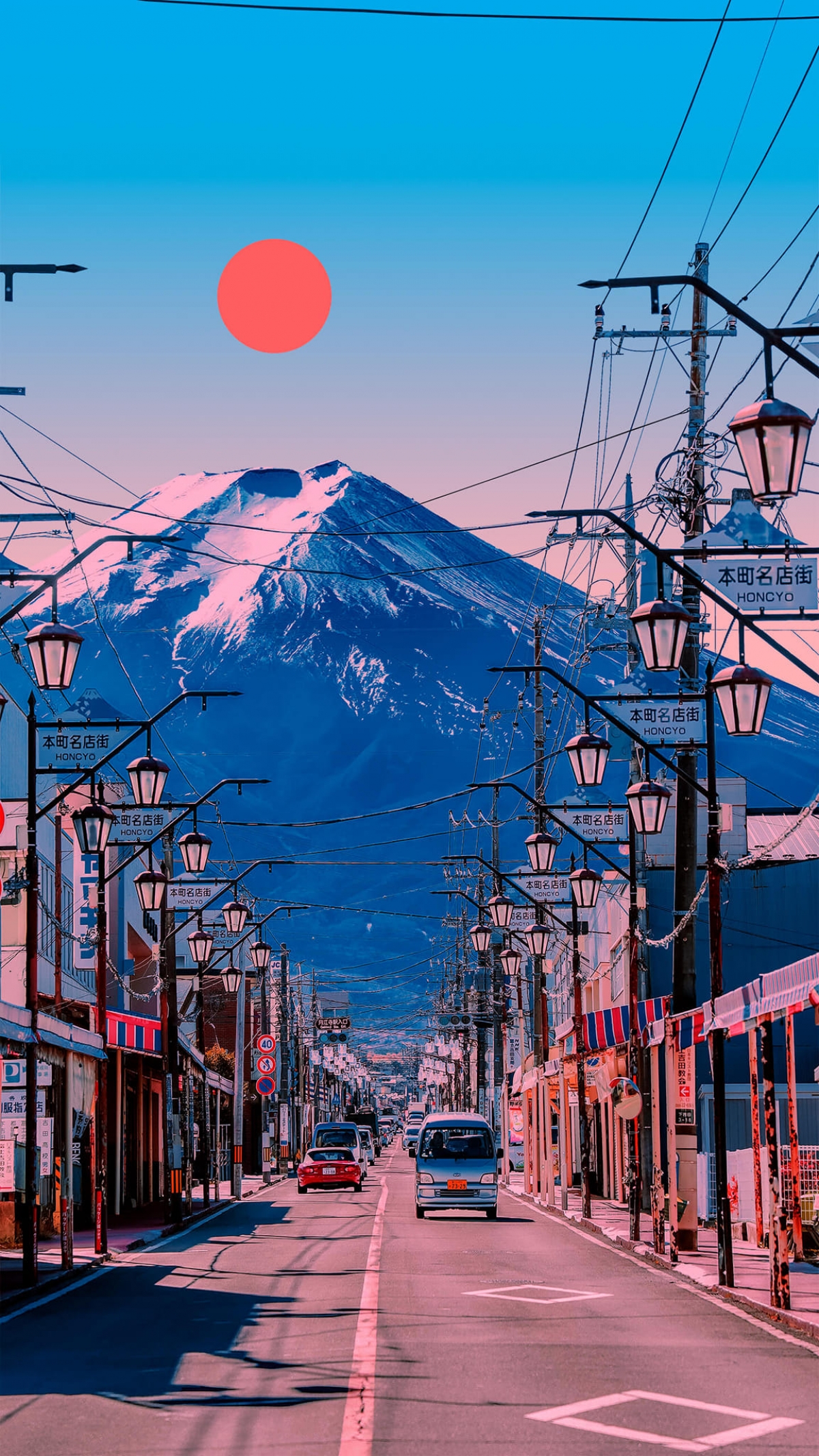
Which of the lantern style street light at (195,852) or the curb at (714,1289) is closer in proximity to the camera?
the curb at (714,1289)

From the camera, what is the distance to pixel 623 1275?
23.8 metres

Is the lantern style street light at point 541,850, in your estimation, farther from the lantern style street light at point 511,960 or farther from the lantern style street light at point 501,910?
the lantern style street light at point 511,960

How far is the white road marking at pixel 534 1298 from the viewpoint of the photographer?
64.9ft

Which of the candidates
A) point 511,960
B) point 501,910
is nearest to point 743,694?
point 501,910

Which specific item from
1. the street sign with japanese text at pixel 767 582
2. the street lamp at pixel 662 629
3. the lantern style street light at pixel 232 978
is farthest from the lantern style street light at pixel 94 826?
the lantern style street light at pixel 232 978

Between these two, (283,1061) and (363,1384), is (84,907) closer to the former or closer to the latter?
(283,1061)

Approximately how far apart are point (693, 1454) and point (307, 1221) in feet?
99.2

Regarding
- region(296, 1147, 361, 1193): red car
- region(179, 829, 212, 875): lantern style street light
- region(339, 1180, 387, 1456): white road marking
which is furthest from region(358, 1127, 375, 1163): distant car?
region(339, 1180, 387, 1456): white road marking

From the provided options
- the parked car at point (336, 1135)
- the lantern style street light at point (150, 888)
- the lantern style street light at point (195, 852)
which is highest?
the lantern style street light at point (195, 852)

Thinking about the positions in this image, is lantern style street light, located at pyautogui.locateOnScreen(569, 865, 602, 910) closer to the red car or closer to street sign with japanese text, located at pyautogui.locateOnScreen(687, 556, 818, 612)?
street sign with japanese text, located at pyautogui.locateOnScreen(687, 556, 818, 612)

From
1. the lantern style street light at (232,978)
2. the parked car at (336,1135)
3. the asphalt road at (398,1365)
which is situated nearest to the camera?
the asphalt road at (398,1365)

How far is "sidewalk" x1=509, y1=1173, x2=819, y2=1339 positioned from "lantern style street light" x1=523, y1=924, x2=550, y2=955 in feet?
24.3

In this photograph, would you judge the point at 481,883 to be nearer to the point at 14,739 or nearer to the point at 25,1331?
the point at 14,739

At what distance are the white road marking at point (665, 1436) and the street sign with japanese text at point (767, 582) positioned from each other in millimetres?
8022
